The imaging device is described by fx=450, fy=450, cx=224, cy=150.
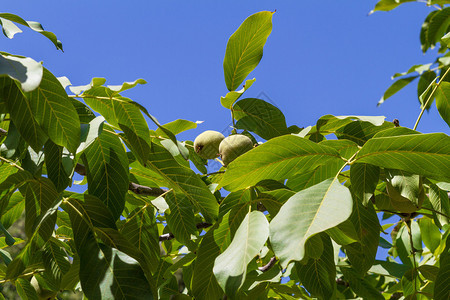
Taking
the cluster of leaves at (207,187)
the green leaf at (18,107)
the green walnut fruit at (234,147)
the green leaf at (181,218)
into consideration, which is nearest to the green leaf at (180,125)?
the cluster of leaves at (207,187)

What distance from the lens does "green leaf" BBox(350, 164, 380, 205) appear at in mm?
1187

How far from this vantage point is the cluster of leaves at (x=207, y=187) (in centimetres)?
92

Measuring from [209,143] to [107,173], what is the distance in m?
0.51

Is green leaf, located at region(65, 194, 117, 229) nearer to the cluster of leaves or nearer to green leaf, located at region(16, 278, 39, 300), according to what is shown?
the cluster of leaves

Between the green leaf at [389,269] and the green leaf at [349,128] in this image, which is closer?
the green leaf at [349,128]

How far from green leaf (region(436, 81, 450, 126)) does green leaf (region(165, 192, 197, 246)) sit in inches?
33.0

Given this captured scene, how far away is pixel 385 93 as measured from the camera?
289cm

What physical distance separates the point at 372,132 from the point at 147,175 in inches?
30.0

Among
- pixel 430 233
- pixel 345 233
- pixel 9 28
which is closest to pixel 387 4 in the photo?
pixel 430 233

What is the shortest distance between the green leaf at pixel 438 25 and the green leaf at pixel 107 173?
2.36 metres

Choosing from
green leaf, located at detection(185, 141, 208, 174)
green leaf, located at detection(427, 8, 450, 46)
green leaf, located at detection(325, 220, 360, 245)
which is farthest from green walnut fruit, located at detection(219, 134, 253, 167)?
green leaf, located at detection(427, 8, 450, 46)

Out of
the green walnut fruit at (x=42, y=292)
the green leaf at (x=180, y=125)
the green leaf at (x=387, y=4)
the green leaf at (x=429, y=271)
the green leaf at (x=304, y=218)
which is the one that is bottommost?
the green walnut fruit at (x=42, y=292)

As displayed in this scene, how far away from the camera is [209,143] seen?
5.37ft

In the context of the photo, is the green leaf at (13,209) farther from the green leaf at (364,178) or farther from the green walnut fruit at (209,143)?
the green leaf at (364,178)
